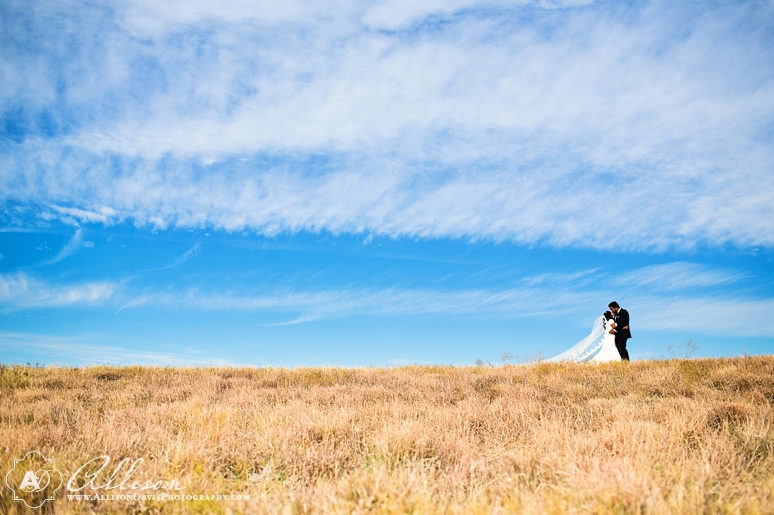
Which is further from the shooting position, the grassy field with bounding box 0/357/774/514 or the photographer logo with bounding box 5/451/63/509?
the photographer logo with bounding box 5/451/63/509

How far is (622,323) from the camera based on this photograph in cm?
1397

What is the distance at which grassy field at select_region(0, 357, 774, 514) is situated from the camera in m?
2.97

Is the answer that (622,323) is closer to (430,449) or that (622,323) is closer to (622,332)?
(622,332)

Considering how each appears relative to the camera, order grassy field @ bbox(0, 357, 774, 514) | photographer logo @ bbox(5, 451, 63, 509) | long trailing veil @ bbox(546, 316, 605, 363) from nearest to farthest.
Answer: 1. grassy field @ bbox(0, 357, 774, 514)
2. photographer logo @ bbox(5, 451, 63, 509)
3. long trailing veil @ bbox(546, 316, 605, 363)

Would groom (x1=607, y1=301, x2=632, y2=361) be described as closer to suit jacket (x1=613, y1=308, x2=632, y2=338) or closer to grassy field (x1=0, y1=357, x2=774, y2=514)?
suit jacket (x1=613, y1=308, x2=632, y2=338)

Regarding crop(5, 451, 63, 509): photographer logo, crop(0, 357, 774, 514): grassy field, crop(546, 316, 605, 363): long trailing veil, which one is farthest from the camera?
crop(546, 316, 605, 363): long trailing veil

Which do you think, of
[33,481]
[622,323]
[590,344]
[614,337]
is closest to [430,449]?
[33,481]

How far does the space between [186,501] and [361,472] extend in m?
1.37

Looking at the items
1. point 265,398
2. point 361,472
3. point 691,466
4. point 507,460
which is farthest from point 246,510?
point 265,398

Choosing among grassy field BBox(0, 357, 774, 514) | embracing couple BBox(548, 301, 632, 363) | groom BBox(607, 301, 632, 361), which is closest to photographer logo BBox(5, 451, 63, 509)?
grassy field BBox(0, 357, 774, 514)

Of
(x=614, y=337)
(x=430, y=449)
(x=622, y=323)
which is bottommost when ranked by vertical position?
(x=430, y=449)

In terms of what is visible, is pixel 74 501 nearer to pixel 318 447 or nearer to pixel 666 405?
pixel 318 447

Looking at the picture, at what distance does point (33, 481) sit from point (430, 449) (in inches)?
Result: 138

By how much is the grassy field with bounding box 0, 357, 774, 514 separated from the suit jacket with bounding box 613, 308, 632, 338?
5374 mm
